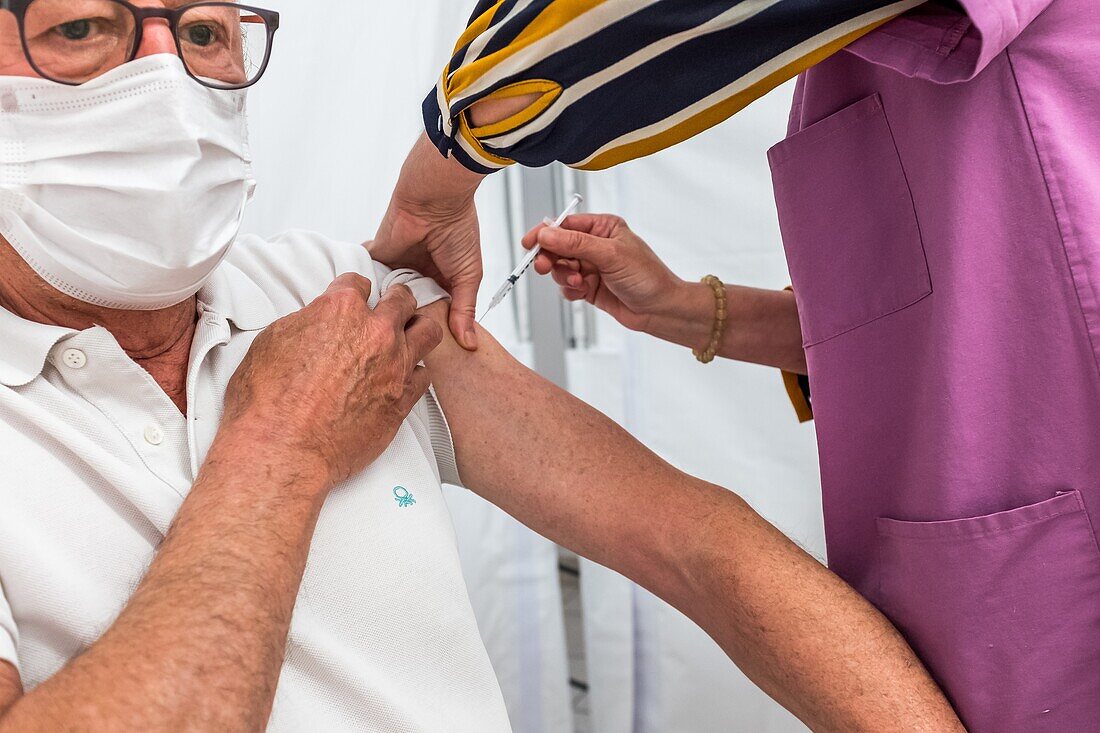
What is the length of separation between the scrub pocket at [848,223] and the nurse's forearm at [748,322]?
35cm

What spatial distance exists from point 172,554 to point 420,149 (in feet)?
1.99

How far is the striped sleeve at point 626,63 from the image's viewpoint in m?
0.82

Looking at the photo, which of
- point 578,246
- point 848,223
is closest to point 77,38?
point 578,246

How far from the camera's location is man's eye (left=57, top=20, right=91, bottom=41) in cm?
91

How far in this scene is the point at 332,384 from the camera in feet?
3.24

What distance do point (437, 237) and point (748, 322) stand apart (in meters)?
0.53

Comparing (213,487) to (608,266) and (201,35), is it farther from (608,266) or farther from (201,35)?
(608,266)

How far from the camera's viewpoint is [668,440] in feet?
6.88

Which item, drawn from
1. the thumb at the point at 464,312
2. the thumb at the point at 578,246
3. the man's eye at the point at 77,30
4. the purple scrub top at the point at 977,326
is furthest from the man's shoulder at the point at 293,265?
the purple scrub top at the point at 977,326

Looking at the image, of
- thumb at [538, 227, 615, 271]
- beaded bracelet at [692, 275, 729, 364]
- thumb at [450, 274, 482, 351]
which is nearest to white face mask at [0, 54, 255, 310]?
thumb at [450, 274, 482, 351]

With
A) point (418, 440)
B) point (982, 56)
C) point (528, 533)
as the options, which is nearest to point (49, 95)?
point (418, 440)

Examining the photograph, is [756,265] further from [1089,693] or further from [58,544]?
[58,544]


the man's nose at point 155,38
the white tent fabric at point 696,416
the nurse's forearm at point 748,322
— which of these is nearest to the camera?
the man's nose at point 155,38

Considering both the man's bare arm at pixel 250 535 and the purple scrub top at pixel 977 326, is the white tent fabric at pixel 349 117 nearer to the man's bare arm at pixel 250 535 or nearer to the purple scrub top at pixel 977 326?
the man's bare arm at pixel 250 535
